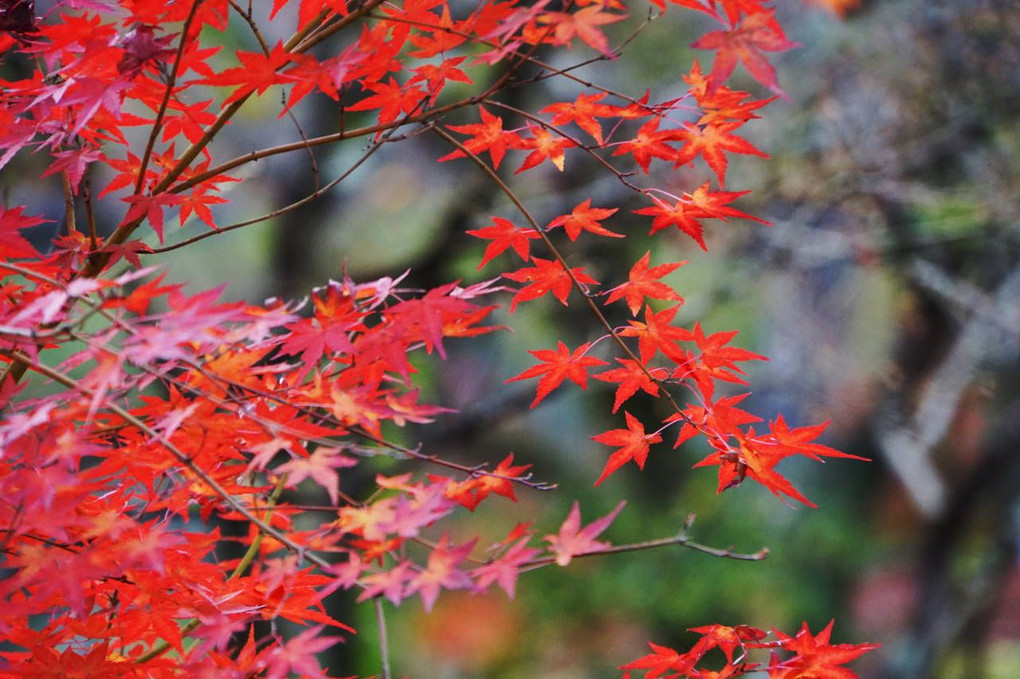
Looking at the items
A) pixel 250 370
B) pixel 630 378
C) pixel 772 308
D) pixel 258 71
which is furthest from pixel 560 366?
pixel 772 308

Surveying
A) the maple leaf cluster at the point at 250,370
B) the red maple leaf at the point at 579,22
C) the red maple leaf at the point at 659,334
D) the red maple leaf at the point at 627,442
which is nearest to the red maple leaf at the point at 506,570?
the maple leaf cluster at the point at 250,370

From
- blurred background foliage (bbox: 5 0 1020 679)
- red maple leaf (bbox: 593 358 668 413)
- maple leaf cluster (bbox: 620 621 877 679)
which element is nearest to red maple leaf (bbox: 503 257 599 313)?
red maple leaf (bbox: 593 358 668 413)

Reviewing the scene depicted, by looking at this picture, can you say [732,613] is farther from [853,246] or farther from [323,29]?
Result: [323,29]

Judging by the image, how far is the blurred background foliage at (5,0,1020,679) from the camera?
3.98m

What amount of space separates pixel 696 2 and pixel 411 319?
485 millimetres

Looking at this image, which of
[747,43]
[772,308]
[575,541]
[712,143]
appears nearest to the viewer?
[747,43]

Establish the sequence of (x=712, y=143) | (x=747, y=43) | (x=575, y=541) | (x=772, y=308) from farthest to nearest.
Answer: (x=772, y=308)
(x=712, y=143)
(x=575, y=541)
(x=747, y=43)

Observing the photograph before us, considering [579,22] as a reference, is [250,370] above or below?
below

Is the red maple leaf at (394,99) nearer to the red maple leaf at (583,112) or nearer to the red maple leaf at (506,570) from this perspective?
the red maple leaf at (583,112)

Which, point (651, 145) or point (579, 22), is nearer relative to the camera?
point (579, 22)

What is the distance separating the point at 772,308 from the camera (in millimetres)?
5027

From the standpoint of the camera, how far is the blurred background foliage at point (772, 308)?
13.1ft

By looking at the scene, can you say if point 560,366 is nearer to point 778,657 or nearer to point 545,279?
point 545,279

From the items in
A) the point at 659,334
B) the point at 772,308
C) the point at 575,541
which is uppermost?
the point at 659,334
